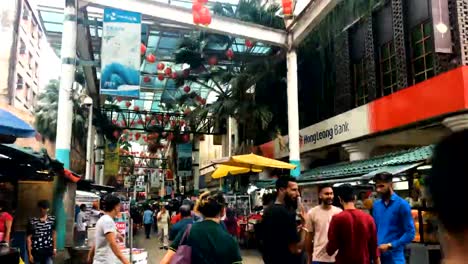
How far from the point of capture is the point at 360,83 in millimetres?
15234

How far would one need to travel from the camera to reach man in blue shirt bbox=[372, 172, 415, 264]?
5.20 m

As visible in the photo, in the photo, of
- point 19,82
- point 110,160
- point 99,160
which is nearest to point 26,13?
point 19,82

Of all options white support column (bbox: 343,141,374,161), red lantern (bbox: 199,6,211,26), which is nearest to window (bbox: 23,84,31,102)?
red lantern (bbox: 199,6,211,26)

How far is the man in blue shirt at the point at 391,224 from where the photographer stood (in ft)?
17.0

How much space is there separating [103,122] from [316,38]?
55.7 ft

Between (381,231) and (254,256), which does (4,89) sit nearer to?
(254,256)

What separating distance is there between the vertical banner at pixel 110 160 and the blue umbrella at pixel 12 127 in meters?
23.7

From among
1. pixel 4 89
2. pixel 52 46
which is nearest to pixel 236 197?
pixel 52 46

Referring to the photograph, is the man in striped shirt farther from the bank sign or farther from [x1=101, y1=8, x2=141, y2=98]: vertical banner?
the bank sign

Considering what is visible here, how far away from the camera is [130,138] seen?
49188 millimetres

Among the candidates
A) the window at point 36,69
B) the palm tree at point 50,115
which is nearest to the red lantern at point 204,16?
the palm tree at point 50,115

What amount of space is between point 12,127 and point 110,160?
81.5ft

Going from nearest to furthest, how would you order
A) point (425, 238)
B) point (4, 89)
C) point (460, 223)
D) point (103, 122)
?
point (460, 223), point (425, 238), point (4, 89), point (103, 122)

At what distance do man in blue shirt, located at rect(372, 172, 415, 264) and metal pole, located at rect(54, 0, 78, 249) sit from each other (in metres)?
10.1
